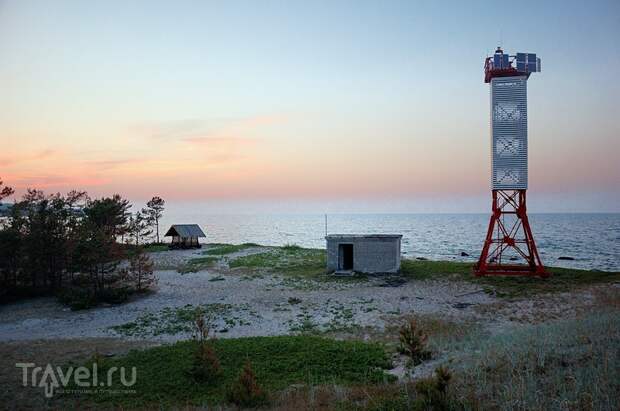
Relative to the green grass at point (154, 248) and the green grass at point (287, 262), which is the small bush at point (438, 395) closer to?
the green grass at point (287, 262)

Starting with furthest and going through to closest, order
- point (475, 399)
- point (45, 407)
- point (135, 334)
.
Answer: point (135, 334) < point (45, 407) < point (475, 399)

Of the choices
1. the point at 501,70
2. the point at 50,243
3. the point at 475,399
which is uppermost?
the point at 501,70

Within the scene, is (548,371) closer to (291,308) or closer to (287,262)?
(291,308)

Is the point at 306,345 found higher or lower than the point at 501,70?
lower

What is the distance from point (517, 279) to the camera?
2617 centimetres

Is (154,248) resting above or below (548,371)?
below

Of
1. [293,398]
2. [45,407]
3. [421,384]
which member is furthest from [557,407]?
[45,407]

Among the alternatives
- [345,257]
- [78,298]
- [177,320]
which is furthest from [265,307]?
[345,257]

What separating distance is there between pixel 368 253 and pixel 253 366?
754 inches

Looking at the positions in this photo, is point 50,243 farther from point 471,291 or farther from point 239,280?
point 471,291

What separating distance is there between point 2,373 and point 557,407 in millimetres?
14712

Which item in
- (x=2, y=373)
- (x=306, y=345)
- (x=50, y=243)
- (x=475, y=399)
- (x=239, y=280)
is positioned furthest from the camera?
(x=239, y=280)

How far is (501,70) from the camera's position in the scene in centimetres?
2589

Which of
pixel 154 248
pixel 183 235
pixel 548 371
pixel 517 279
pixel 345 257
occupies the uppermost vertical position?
pixel 183 235
